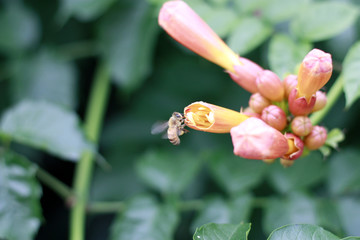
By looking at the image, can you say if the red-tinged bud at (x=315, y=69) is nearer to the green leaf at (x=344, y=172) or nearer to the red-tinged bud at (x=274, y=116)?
the red-tinged bud at (x=274, y=116)

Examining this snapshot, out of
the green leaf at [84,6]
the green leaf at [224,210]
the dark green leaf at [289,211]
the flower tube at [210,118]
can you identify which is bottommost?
the dark green leaf at [289,211]

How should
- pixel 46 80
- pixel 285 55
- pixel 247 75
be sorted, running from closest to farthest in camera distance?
pixel 247 75, pixel 285 55, pixel 46 80

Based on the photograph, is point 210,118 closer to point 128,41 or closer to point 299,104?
point 299,104

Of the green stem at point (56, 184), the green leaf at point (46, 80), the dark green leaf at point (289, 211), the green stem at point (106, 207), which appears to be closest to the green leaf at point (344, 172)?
the dark green leaf at point (289, 211)

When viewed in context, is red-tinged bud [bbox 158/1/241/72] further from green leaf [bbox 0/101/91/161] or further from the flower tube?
green leaf [bbox 0/101/91/161]

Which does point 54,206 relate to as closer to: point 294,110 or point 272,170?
point 272,170

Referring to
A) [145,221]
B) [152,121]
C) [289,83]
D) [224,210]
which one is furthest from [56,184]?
[289,83]
